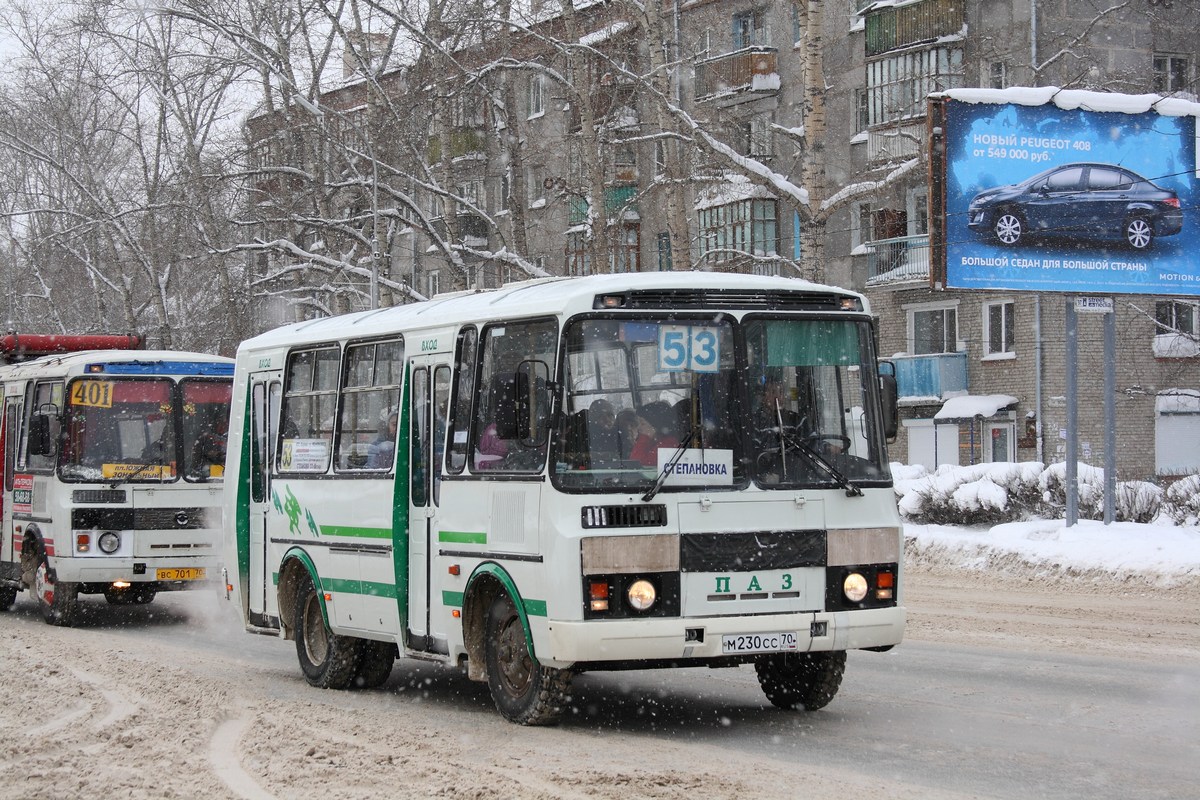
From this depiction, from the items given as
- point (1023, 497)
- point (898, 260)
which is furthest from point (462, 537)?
point (898, 260)

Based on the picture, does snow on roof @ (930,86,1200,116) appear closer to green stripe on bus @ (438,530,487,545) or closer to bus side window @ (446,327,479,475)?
bus side window @ (446,327,479,475)

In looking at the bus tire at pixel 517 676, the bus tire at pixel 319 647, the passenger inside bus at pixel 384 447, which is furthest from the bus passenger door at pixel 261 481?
the bus tire at pixel 517 676

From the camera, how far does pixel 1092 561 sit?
20.6 m

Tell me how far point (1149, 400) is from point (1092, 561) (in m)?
22.3

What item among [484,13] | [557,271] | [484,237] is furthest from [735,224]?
[484,13]

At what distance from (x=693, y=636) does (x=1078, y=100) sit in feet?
54.7

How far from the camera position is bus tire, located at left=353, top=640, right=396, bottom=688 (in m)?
13.2

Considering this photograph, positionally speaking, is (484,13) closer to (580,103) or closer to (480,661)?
(580,103)

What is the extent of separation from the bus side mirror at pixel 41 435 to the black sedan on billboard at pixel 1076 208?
1247 cm

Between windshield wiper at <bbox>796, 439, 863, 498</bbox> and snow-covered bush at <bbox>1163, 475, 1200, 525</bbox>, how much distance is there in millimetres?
13389

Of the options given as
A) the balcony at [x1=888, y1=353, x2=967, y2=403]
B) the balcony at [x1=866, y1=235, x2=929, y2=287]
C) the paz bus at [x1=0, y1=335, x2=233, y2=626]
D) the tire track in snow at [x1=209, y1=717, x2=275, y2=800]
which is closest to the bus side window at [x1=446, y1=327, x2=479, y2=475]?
the tire track in snow at [x1=209, y1=717, x2=275, y2=800]

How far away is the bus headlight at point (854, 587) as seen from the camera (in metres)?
10.2

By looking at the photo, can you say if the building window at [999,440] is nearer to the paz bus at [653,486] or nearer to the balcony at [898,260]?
the balcony at [898,260]

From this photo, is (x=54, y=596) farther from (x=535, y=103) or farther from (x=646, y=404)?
(x=535, y=103)
